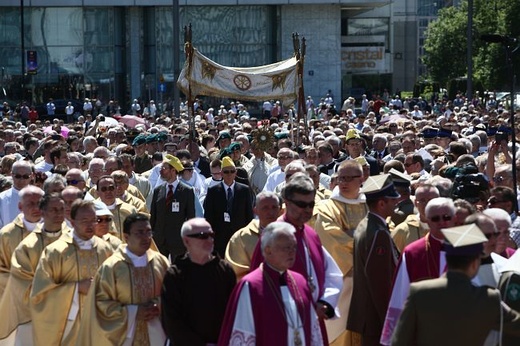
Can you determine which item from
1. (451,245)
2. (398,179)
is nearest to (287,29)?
(398,179)

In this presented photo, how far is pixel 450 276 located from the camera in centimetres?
642

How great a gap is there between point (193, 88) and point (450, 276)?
14618 mm

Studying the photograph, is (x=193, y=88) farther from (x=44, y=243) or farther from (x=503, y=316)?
(x=503, y=316)

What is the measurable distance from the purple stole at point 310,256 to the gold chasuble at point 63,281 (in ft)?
5.48

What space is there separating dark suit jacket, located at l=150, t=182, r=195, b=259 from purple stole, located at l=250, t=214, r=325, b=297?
Answer: 5387 mm

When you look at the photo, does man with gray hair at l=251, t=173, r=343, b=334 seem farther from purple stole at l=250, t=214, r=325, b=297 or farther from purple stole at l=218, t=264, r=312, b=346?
purple stole at l=218, t=264, r=312, b=346

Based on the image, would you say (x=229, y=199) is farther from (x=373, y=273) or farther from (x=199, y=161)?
(x=373, y=273)

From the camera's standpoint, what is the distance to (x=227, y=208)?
14.0m

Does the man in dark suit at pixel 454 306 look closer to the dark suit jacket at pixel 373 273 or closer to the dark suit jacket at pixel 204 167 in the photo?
the dark suit jacket at pixel 373 273

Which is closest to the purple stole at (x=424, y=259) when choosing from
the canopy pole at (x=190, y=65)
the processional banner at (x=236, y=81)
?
the canopy pole at (x=190, y=65)

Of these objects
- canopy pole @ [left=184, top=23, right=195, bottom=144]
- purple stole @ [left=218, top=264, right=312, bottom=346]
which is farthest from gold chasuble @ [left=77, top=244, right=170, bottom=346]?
canopy pole @ [left=184, top=23, right=195, bottom=144]

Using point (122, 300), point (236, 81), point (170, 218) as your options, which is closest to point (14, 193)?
point (170, 218)

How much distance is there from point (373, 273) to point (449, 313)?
2.15 metres

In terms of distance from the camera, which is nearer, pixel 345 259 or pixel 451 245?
pixel 451 245
